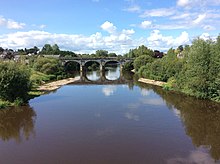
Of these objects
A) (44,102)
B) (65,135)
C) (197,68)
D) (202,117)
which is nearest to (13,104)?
(44,102)

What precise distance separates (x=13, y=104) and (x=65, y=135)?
16.9m

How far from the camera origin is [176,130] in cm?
3117

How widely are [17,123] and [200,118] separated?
2229 cm

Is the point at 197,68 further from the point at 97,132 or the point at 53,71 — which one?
the point at 53,71

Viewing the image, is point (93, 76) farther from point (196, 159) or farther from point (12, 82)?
point (196, 159)

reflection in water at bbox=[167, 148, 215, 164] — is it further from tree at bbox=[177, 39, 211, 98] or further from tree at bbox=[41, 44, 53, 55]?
tree at bbox=[41, 44, 53, 55]

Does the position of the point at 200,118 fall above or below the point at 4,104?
below

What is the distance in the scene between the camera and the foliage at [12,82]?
4269 cm

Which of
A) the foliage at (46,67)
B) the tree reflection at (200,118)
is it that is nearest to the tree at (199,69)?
the tree reflection at (200,118)

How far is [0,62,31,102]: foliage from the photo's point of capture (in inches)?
1681

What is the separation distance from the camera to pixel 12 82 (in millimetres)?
43375

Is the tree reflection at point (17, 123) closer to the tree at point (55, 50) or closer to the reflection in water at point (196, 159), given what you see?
the reflection in water at point (196, 159)

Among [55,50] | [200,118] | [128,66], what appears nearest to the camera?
[200,118]

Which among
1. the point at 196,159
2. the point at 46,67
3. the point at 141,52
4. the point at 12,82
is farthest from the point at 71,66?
the point at 196,159
